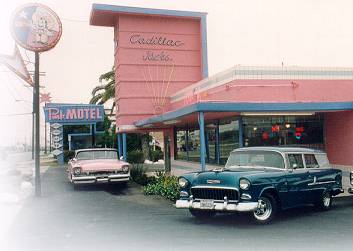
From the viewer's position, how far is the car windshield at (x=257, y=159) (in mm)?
9031

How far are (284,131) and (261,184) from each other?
770 centimetres

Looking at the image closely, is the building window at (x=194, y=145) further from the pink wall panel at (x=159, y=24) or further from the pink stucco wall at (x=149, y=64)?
the pink wall panel at (x=159, y=24)

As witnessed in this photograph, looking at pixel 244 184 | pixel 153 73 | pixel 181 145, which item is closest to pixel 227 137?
pixel 181 145

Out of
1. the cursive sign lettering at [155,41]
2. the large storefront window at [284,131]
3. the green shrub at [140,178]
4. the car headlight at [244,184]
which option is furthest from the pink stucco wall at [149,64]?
the car headlight at [244,184]

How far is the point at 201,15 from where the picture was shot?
2734 centimetres

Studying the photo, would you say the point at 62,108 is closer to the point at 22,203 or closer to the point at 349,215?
the point at 22,203

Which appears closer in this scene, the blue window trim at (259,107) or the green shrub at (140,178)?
the blue window trim at (259,107)

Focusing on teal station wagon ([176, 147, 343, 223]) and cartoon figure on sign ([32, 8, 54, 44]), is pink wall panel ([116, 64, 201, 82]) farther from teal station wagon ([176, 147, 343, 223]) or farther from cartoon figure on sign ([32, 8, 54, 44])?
teal station wagon ([176, 147, 343, 223])

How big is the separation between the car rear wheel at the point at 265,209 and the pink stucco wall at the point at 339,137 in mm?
7959

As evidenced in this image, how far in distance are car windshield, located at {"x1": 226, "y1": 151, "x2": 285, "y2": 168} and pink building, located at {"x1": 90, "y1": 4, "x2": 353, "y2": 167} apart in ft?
8.16


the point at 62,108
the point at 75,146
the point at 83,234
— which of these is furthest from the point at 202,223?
the point at 75,146

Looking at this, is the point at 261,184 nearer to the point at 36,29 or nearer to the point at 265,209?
the point at 265,209

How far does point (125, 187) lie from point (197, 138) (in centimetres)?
462

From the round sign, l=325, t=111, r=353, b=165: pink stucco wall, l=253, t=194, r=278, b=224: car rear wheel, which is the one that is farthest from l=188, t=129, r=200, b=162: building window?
l=253, t=194, r=278, b=224: car rear wheel
